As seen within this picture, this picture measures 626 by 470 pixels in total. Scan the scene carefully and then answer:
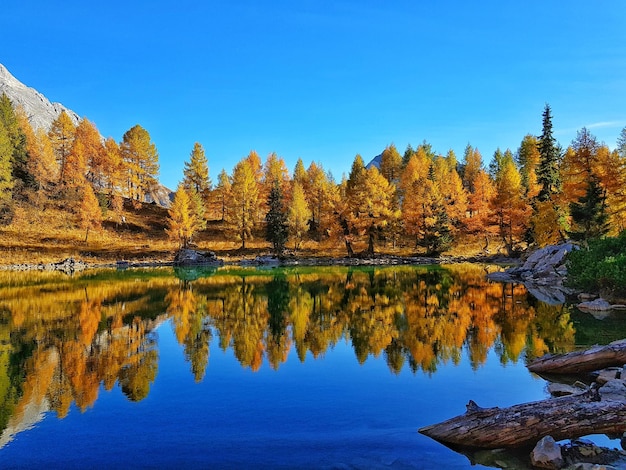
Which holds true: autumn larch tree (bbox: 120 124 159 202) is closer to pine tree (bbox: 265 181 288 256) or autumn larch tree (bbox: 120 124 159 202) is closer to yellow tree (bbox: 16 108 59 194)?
yellow tree (bbox: 16 108 59 194)

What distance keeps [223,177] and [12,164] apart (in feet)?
112

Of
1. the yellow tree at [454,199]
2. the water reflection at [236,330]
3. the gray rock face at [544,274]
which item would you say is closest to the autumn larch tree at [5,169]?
the water reflection at [236,330]

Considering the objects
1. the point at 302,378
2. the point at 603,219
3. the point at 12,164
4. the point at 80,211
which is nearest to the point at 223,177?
the point at 80,211

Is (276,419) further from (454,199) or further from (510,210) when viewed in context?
(454,199)

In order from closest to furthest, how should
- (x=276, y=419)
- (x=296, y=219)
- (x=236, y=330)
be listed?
(x=276, y=419), (x=236, y=330), (x=296, y=219)

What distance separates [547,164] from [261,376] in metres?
50.4

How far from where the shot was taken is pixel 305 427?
891cm

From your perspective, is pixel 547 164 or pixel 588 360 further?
pixel 547 164

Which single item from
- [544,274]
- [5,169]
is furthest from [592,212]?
[5,169]

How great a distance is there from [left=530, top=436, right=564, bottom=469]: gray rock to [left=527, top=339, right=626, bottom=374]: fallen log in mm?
5657

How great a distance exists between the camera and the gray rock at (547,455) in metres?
6.64

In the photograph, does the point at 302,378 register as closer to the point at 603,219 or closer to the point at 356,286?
the point at 356,286

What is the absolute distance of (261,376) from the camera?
493 inches

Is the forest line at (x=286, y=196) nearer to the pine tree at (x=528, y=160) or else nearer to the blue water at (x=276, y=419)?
the pine tree at (x=528, y=160)
